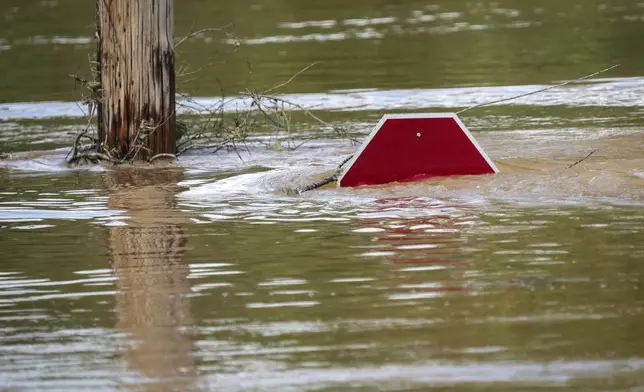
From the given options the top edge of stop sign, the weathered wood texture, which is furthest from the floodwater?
the weathered wood texture

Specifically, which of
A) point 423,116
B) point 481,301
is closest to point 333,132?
point 423,116

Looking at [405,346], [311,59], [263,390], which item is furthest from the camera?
[311,59]

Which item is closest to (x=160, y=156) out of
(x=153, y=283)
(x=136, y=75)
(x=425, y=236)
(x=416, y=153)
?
(x=136, y=75)

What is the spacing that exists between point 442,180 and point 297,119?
498cm

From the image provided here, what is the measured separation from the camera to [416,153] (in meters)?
8.78

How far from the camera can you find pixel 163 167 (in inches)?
420

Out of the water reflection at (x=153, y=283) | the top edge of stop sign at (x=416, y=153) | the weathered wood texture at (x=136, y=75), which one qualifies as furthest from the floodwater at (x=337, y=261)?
the weathered wood texture at (x=136, y=75)

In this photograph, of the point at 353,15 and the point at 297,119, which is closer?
the point at 297,119

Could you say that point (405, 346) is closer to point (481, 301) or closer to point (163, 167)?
point (481, 301)

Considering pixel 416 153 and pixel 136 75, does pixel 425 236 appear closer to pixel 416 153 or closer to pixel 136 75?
pixel 416 153

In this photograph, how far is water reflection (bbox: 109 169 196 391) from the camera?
4973 mm

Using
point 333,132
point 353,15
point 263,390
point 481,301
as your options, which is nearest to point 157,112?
point 333,132

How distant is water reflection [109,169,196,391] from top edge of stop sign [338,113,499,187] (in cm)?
126

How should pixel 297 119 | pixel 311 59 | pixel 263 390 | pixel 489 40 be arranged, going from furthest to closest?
pixel 489 40
pixel 311 59
pixel 297 119
pixel 263 390
